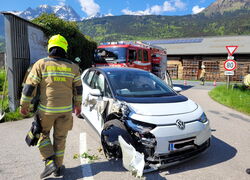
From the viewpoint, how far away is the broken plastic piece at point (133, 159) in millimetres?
2576

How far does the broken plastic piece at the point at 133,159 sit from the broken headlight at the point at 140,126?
0.26 m

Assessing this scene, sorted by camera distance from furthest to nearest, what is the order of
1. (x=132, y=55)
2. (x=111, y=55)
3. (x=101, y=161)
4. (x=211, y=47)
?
(x=211, y=47) < (x=132, y=55) < (x=111, y=55) < (x=101, y=161)

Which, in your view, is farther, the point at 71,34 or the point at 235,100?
the point at 71,34

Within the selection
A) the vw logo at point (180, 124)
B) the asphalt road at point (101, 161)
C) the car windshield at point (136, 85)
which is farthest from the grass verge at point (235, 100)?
the vw logo at point (180, 124)

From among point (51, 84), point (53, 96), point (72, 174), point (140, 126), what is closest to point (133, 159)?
point (140, 126)

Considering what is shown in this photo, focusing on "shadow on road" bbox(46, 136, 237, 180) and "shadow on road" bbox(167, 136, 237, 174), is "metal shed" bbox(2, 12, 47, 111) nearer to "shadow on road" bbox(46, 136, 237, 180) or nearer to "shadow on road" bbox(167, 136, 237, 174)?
"shadow on road" bbox(46, 136, 237, 180)

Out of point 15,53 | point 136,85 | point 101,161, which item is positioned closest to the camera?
point 101,161

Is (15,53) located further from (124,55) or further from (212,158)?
(212,158)

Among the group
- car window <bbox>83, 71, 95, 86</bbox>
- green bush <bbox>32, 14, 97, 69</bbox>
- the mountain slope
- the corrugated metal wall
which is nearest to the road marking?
car window <bbox>83, 71, 95, 86</bbox>

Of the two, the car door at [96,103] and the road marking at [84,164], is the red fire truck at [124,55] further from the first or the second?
the road marking at [84,164]

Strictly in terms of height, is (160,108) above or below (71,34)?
below

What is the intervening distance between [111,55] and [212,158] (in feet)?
26.4

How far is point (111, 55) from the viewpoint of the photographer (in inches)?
416

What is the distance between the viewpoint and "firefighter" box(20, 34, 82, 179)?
260 cm
